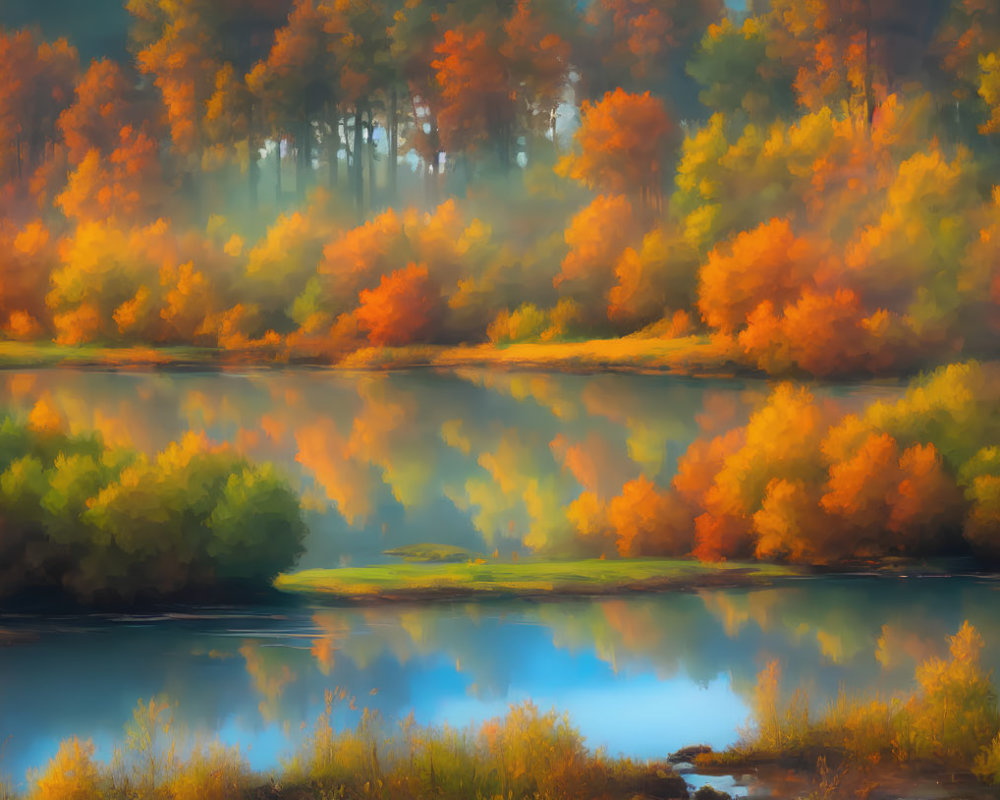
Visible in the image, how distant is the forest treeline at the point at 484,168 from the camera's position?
18.8 m

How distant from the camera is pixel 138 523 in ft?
26.8

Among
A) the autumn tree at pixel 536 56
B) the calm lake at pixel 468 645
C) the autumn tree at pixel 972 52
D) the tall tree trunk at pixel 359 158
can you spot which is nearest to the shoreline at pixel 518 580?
the calm lake at pixel 468 645

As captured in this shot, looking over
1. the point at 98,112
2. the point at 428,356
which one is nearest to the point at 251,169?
the point at 98,112

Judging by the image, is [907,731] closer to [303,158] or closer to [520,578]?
[520,578]

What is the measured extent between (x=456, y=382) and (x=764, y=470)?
9033mm

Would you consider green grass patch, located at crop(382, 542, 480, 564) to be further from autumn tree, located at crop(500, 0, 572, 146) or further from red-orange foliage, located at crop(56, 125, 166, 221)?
red-orange foliage, located at crop(56, 125, 166, 221)

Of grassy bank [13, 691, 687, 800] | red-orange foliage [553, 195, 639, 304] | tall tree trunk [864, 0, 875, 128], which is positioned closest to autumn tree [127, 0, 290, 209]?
red-orange foliage [553, 195, 639, 304]

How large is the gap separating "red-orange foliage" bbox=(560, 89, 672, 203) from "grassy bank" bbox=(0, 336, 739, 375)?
123 inches

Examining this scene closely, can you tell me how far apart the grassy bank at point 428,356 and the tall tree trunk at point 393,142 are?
12.1ft

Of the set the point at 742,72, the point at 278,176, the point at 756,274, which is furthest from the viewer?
the point at 278,176

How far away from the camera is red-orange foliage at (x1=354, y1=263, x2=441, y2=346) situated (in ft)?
66.5

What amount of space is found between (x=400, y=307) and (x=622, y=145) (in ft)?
13.8

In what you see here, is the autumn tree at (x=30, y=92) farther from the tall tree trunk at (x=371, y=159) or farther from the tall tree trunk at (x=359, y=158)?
the tall tree trunk at (x=371, y=159)

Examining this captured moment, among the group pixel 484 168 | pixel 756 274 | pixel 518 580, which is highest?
pixel 484 168
